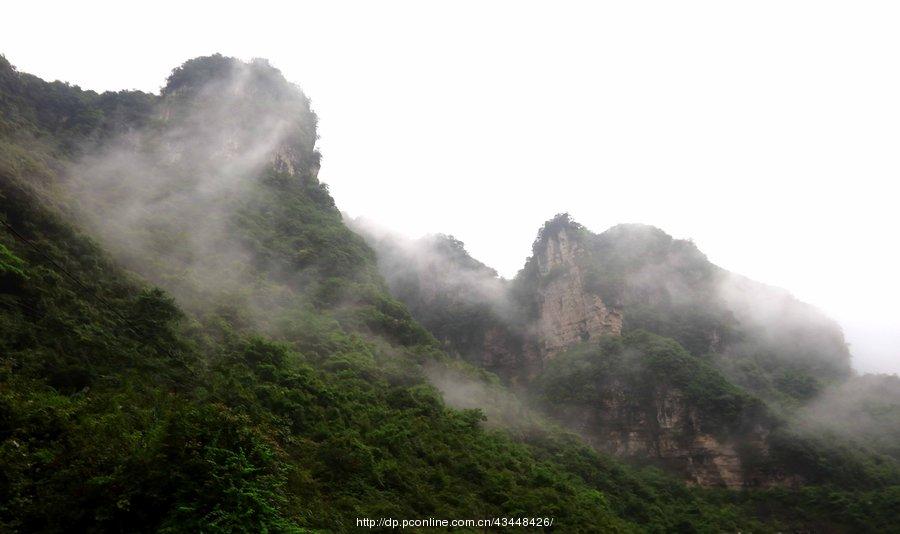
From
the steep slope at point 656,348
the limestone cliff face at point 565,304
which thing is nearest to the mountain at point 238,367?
the limestone cliff face at point 565,304

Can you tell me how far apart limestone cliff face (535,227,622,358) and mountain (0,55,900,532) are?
46 cm

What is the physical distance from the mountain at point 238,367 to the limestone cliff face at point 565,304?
1.52 ft

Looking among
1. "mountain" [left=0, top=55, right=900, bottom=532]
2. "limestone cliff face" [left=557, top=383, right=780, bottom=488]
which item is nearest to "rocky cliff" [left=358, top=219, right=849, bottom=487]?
"limestone cliff face" [left=557, top=383, right=780, bottom=488]

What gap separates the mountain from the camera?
7.56 metres

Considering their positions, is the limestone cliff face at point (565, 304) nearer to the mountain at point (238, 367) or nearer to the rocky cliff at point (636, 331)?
the rocky cliff at point (636, 331)

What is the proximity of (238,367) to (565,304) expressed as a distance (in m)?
41.7

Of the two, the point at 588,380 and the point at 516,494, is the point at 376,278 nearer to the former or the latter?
the point at 588,380

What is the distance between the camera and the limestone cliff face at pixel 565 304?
161 feet

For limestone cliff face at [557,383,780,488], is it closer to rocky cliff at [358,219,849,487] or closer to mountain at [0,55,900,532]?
rocky cliff at [358,219,849,487]

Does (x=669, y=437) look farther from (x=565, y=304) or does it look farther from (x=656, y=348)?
(x=565, y=304)

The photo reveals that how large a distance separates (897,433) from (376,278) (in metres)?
41.5

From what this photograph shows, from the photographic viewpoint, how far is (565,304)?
5306 cm

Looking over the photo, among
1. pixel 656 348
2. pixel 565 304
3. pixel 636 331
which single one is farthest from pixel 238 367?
pixel 565 304

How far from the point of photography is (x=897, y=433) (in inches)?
1403
